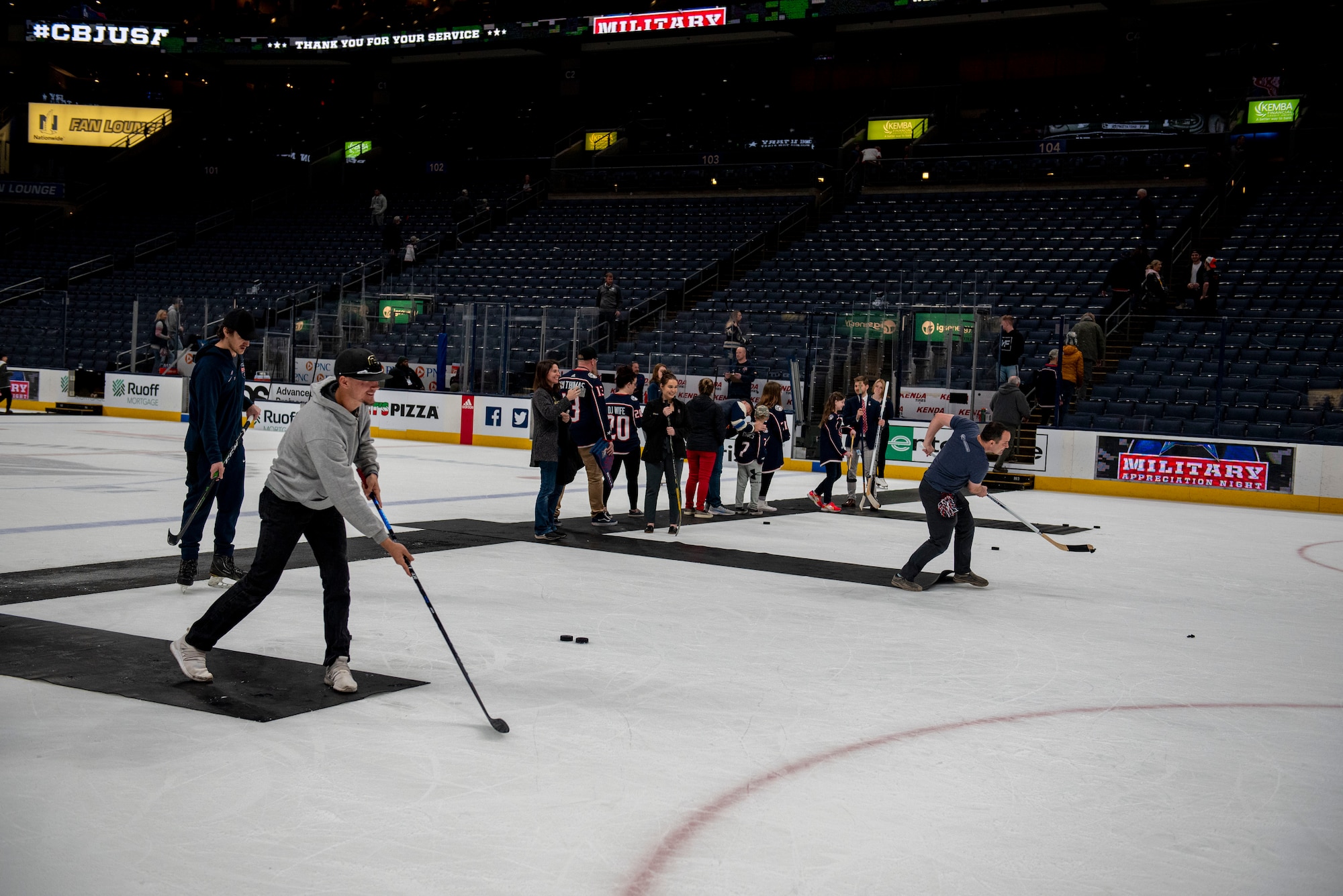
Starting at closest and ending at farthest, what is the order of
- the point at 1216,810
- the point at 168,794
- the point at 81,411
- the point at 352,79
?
the point at 168,794 → the point at 1216,810 → the point at 81,411 → the point at 352,79

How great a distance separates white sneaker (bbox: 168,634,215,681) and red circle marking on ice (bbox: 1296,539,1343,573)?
32.9 feet

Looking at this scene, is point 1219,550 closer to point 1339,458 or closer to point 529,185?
point 1339,458

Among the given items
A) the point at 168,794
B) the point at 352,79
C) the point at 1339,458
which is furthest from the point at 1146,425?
the point at 352,79

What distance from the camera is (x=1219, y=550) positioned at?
40.5 feet

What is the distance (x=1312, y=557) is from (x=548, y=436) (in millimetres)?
7686

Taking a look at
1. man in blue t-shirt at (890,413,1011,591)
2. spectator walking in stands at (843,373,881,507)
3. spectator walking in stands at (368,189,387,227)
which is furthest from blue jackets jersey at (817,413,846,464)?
spectator walking in stands at (368,189,387,227)

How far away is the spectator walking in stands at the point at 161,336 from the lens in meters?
27.4

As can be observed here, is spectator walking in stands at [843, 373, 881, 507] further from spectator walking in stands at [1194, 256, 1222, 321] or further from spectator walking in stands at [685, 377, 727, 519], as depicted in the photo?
spectator walking in stands at [1194, 256, 1222, 321]

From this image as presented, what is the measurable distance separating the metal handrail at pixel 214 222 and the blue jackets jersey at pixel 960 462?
35365mm

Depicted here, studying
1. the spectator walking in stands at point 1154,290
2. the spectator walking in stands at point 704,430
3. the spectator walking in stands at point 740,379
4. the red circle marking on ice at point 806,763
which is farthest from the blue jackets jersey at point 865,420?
the red circle marking on ice at point 806,763

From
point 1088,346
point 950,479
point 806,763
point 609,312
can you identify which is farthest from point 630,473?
point 609,312

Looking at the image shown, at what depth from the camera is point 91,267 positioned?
124 ft

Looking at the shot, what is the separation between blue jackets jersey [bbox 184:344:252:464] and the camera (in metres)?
7.73

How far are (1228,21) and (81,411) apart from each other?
30375mm
